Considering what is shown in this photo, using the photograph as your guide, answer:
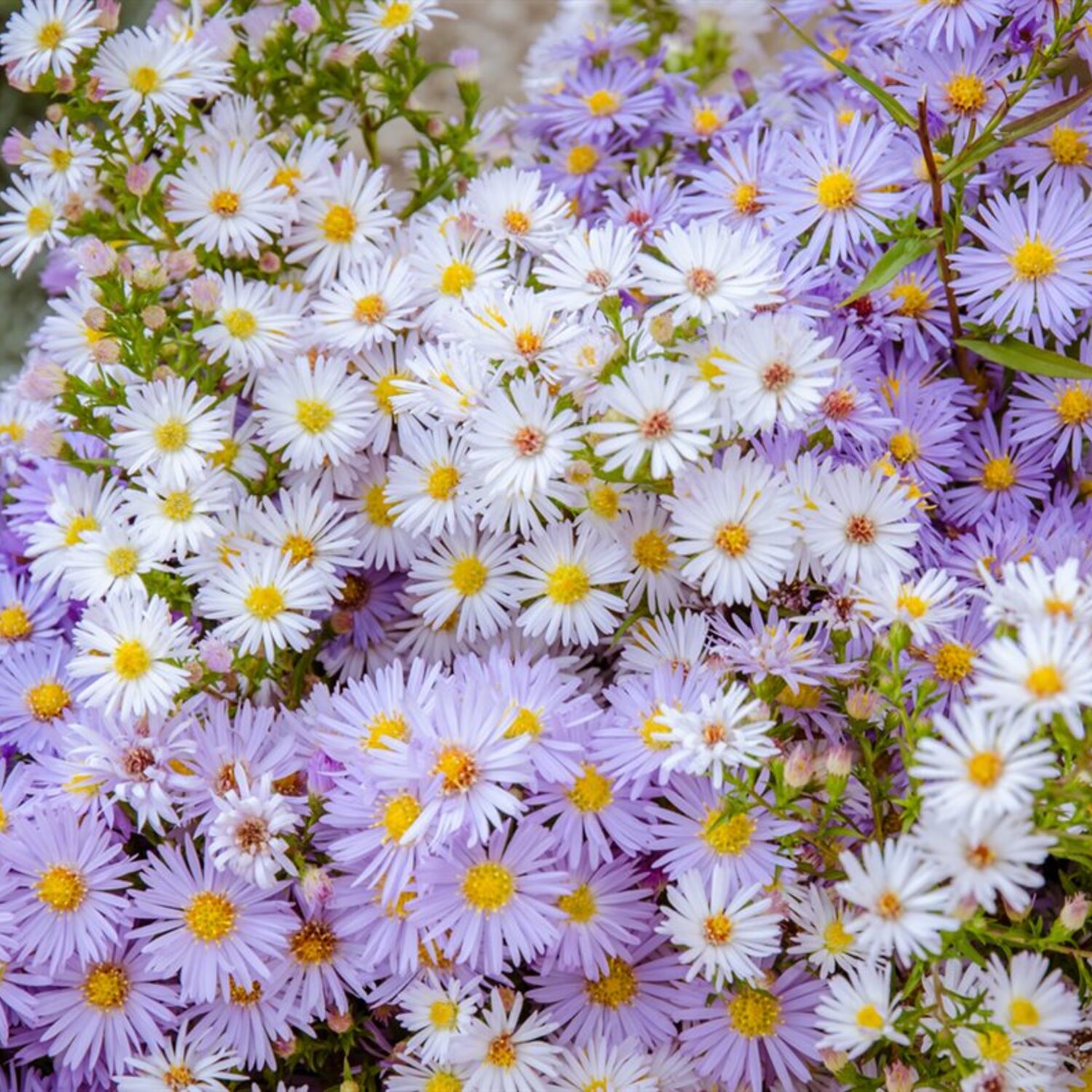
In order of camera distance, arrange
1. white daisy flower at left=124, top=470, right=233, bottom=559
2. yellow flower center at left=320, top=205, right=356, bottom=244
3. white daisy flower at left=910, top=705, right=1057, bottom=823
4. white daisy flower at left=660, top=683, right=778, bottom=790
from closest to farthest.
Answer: white daisy flower at left=910, top=705, right=1057, bottom=823, white daisy flower at left=660, top=683, right=778, bottom=790, white daisy flower at left=124, top=470, right=233, bottom=559, yellow flower center at left=320, top=205, right=356, bottom=244

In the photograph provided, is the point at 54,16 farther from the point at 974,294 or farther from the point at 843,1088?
the point at 843,1088

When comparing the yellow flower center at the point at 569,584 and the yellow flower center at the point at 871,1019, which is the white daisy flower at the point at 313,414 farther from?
the yellow flower center at the point at 871,1019

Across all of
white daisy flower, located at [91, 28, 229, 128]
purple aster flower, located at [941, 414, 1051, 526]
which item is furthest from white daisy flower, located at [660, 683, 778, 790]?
white daisy flower, located at [91, 28, 229, 128]

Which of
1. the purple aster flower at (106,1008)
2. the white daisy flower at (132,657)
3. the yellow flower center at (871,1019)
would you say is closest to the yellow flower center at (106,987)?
the purple aster flower at (106,1008)

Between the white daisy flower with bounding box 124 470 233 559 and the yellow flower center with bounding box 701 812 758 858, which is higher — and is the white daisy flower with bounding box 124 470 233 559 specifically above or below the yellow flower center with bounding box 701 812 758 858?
above

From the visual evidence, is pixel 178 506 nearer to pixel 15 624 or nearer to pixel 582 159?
pixel 15 624

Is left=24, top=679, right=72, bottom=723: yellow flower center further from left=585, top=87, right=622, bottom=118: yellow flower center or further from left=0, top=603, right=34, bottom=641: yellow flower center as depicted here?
left=585, top=87, right=622, bottom=118: yellow flower center

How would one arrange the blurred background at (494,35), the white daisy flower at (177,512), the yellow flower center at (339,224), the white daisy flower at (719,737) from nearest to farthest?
the white daisy flower at (719,737) < the white daisy flower at (177,512) < the yellow flower center at (339,224) < the blurred background at (494,35)
